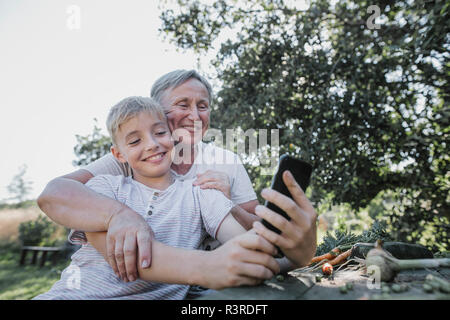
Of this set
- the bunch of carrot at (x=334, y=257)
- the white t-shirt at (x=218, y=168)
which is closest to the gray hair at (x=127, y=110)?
the white t-shirt at (x=218, y=168)

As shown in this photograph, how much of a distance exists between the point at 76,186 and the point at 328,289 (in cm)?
126

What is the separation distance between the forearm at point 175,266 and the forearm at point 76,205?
0.98 ft

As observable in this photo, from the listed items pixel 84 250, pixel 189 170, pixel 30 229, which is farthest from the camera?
pixel 30 229

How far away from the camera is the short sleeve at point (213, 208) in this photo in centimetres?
157

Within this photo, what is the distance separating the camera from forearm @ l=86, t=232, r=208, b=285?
46.3 inches

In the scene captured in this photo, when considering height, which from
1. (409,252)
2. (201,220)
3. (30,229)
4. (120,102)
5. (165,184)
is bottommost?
(30,229)

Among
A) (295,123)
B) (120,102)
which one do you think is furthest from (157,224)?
(295,123)

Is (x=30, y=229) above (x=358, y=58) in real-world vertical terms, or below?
below

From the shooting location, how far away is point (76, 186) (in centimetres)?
155

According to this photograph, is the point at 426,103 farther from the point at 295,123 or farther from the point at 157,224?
the point at 157,224

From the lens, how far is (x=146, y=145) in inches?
67.9

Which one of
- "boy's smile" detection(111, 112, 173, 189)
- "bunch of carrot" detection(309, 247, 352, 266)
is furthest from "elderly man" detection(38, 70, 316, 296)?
"bunch of carrot" detection(309, 247, 352, 266)

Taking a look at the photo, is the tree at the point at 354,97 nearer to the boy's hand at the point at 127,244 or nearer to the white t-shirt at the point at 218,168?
the white t-shirt at the point at 218,168

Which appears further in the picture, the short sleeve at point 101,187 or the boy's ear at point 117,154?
the boy's ear at point 117,154
